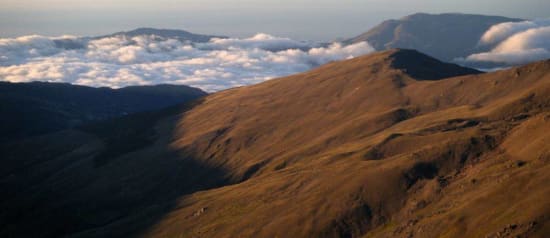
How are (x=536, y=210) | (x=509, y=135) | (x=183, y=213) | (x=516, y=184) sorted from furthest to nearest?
(x=183, y=213) < (x=509, y=135) < (x=516, y=184) < (x=536, y=210)

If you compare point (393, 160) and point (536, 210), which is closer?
point (536, 210)

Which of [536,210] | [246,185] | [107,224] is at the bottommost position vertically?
[107,224]

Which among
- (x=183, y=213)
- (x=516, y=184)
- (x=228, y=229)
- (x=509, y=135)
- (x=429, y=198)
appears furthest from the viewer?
(x=183, y=213)

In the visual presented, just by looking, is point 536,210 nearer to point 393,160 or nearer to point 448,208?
point 448,208

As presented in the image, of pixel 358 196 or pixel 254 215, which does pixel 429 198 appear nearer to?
pixel 358 196

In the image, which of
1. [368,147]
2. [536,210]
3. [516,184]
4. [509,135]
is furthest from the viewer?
[368,147]

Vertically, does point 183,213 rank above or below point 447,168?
Result: below

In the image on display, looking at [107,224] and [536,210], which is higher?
[536,210]

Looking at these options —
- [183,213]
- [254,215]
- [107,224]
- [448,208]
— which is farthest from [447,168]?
[107,224]

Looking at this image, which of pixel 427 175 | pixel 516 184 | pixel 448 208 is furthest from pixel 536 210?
pixel 427 175
